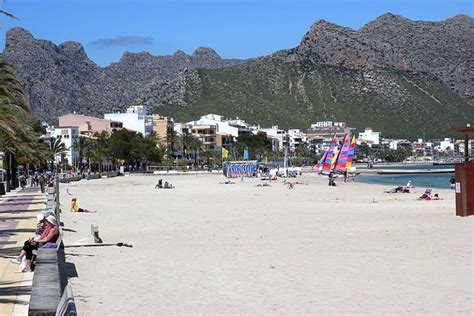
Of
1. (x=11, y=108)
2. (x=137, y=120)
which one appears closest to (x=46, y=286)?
(x=11, y=108)

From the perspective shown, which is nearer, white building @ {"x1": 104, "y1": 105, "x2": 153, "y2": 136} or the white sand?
the white sand

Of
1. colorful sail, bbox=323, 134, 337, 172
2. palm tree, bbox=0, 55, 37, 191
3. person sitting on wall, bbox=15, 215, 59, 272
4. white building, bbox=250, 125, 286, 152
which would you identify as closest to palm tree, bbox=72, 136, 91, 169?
colorful sail, bbox=323, 134, 337, 172

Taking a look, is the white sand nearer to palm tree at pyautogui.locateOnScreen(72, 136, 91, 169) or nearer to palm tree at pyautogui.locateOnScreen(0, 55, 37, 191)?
palm tree at pyautogui.locateOnScreen(0, 55, 37, 191)

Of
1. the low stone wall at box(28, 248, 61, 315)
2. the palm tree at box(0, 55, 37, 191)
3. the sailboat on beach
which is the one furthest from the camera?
the sailboat on beach

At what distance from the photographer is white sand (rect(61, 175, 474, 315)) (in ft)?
33.3

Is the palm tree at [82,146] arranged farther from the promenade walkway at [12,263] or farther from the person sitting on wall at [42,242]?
the person sitting on wall at [42,242]

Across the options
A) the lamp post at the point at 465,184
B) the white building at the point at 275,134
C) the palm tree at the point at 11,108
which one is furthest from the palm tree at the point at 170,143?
the lamp post at the point at 465,184

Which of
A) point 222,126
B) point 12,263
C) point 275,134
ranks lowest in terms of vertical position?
point 12,263

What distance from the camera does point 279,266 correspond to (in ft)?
45.1

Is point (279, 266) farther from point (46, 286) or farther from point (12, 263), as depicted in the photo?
point (46, 286)

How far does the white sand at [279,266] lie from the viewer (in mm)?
10156

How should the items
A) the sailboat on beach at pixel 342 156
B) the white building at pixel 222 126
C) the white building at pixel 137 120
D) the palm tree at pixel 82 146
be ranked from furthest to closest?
1. the white building at pixel 222 126
2. the white building at pixel 137 120
3. the palm tree at pixel 82 146
4. the sailboat on beach at pixel 342 156

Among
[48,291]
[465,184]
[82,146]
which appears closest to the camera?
[48,291]

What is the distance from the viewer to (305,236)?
19453 millimetres
